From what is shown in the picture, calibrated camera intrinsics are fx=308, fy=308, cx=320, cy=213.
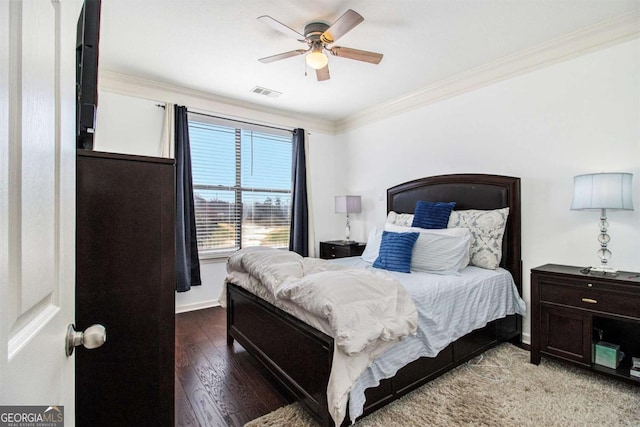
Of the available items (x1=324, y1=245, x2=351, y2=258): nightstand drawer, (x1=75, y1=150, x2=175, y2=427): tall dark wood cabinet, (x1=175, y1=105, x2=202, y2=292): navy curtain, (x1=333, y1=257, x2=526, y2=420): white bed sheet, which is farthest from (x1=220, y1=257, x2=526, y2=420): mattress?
(x1=324, y1=245, x2=351, y2=258): nightstand drawer

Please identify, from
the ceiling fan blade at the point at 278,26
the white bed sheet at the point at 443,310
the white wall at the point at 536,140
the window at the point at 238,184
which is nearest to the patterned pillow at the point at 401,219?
the white wall at the point at 536,140

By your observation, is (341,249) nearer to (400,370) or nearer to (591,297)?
(400,370)

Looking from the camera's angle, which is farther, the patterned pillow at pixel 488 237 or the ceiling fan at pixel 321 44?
the patterned pillow at pixel 488 237

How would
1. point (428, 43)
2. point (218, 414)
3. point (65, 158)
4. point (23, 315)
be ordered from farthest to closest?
point (428, 43)
point (218, 414)
point (65, 158)
point (23, 315)

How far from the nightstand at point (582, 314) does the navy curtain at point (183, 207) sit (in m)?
3.56

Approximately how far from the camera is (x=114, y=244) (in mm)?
1084

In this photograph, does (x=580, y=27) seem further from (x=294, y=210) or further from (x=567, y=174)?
(x=294, y=210)

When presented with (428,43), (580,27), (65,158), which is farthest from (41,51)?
(580,27)

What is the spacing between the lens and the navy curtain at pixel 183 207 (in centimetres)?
368

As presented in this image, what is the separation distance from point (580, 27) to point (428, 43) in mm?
1185

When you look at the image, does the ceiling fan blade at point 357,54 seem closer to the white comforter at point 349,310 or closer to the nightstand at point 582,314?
the white comforter at point 349,310

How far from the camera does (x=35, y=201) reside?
487mm

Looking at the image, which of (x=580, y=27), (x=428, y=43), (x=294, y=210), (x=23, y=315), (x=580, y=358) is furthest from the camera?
(x=294, y=210)

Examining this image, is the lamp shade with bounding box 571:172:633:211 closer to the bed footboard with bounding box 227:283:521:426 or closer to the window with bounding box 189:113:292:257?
the bed footboard with bounding box 227:283:521:426
